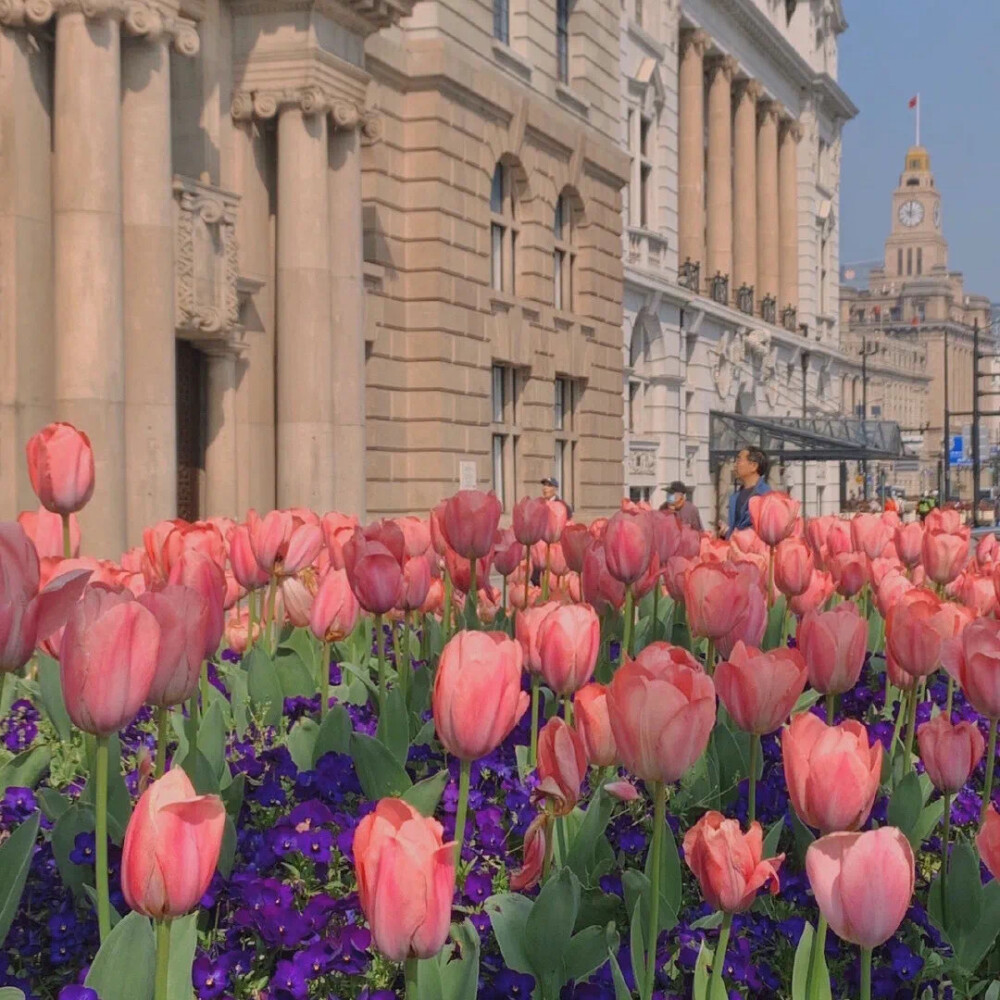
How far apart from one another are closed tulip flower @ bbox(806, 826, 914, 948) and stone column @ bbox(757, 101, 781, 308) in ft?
175

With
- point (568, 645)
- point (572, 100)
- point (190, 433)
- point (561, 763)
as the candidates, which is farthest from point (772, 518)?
point (572, 100)

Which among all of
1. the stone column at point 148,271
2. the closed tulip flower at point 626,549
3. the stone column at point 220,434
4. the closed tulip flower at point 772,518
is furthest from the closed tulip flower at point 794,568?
the stone column at point 220,434

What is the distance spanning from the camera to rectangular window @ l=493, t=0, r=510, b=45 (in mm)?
26141

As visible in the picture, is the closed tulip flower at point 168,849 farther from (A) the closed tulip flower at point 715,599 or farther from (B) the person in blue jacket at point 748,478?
(B) the person in blue jacket at point 748,478

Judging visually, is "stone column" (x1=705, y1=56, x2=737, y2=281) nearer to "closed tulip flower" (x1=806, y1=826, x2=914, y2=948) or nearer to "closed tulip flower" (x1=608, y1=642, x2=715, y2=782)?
"closed tulip flower" (x1=608, y1=642, x2=715, y2=782)

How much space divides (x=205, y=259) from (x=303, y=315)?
2047 mm

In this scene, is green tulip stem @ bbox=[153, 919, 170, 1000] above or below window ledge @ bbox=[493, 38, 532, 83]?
below

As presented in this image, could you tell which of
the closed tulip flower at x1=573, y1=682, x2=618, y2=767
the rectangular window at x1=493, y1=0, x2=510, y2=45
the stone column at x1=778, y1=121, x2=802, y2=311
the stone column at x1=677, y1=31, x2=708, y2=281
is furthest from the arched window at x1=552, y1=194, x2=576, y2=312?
the stone column at x1=778, y1=121, x2=802, y2=311

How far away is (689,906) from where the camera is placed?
127 inches

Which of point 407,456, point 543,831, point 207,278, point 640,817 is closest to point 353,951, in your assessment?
point 543,831

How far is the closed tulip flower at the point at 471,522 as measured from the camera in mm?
4332

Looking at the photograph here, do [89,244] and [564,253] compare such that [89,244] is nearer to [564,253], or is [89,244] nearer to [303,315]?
[303,315]

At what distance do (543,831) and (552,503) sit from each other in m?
3.16

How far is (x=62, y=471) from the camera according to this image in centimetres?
443
